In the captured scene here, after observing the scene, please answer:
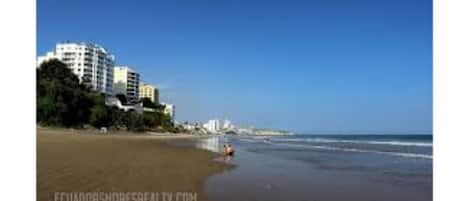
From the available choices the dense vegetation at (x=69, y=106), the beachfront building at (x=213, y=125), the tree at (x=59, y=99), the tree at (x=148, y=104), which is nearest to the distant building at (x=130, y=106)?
the tree at (x=148, y=104)

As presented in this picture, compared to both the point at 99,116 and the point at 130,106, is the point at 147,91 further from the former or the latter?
the point at 99,116

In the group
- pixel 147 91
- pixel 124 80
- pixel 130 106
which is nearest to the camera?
pixel 130 106

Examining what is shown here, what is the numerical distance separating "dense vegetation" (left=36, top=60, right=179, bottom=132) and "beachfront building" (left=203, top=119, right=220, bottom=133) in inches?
1807

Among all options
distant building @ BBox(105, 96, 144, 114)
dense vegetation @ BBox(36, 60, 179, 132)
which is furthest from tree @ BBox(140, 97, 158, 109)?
dense vegetation @ BBox(36, 60, 179, 132)

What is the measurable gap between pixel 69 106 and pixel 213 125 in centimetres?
6948

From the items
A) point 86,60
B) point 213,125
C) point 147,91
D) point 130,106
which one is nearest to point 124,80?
point 147,91

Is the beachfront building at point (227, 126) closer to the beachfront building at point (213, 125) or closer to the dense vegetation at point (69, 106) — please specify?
the beachfront building at point (213, 125)

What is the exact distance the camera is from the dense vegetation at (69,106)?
26.1m

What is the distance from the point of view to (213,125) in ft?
326

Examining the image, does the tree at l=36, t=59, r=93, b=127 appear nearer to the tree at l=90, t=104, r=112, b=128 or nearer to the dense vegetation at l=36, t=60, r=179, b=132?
the dense vegetation at l=36, t=60, r=179, b=132

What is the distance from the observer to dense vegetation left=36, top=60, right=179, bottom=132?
2609 centimetres

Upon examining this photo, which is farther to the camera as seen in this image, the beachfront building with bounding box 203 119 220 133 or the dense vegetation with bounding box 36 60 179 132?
the beachfront building with bounding box 203 119 220 133

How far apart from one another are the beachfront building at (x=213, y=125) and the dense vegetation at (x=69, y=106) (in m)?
45.9
